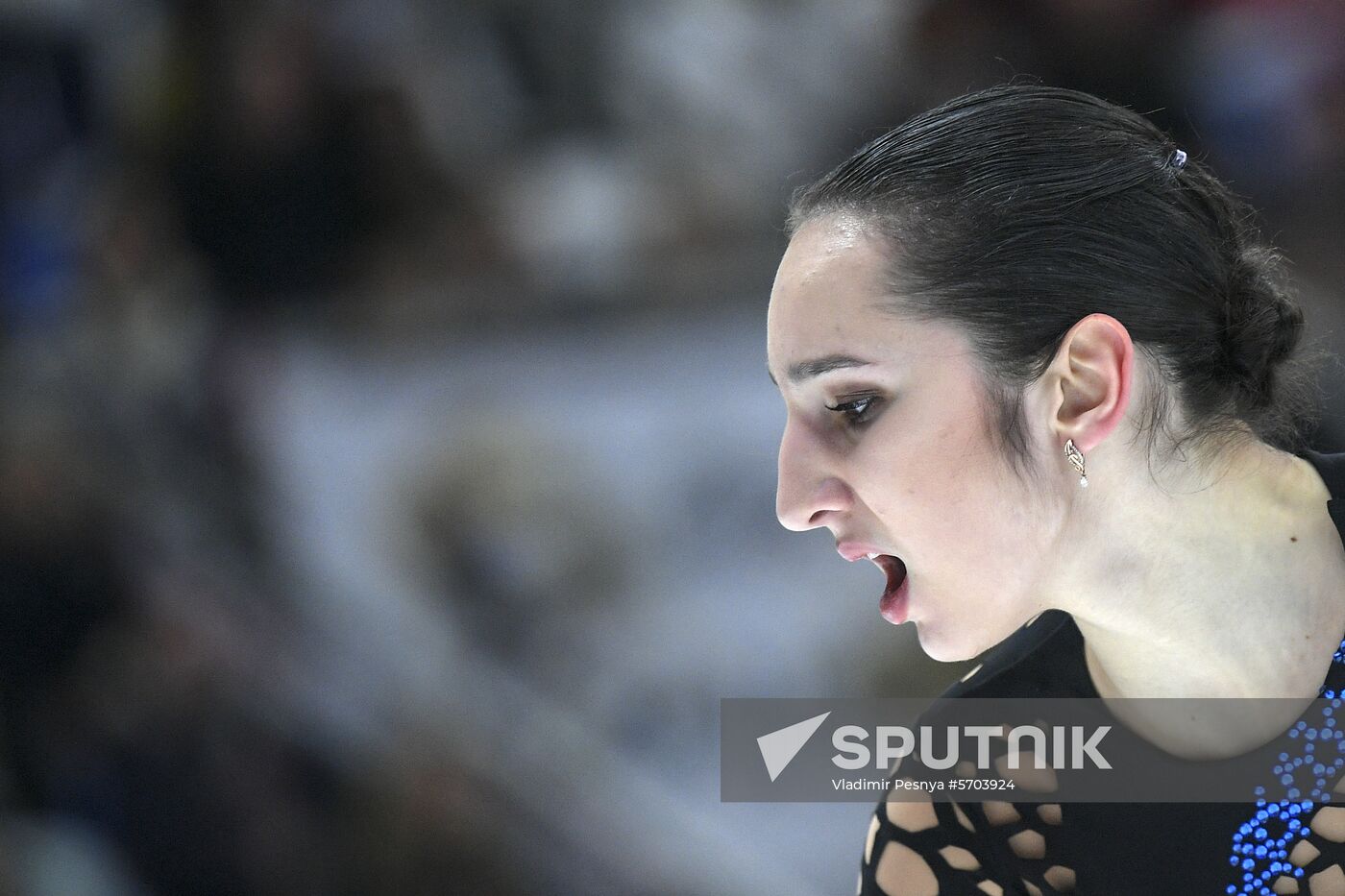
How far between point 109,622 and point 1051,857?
3137 mm

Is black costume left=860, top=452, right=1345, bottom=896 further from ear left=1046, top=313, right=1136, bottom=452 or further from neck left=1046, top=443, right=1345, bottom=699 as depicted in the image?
ear left=1046, top=313, right=1136, bottom=452

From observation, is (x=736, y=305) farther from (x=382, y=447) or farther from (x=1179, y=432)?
(x=1179, y=432)

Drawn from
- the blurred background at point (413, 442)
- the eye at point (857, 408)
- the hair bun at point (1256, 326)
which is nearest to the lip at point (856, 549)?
the eye at point (857, 408)

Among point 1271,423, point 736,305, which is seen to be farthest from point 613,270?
point 1271,423

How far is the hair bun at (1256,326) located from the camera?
1351mm

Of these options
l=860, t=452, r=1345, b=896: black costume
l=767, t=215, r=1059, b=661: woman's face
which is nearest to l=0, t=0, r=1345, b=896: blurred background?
l=860, t=452, r=1345, b=896: black costume

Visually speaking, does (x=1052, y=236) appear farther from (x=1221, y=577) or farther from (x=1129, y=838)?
(x=1129, y=838)

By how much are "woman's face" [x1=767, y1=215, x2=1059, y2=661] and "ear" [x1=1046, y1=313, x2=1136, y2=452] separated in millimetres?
31

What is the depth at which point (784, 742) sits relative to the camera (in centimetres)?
331

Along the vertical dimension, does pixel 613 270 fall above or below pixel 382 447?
above

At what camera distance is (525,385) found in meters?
3.96

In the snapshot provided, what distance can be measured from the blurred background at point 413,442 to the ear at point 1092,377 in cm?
242

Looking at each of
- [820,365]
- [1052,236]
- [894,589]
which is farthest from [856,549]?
[1052,236]

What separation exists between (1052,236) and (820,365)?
0.23m
